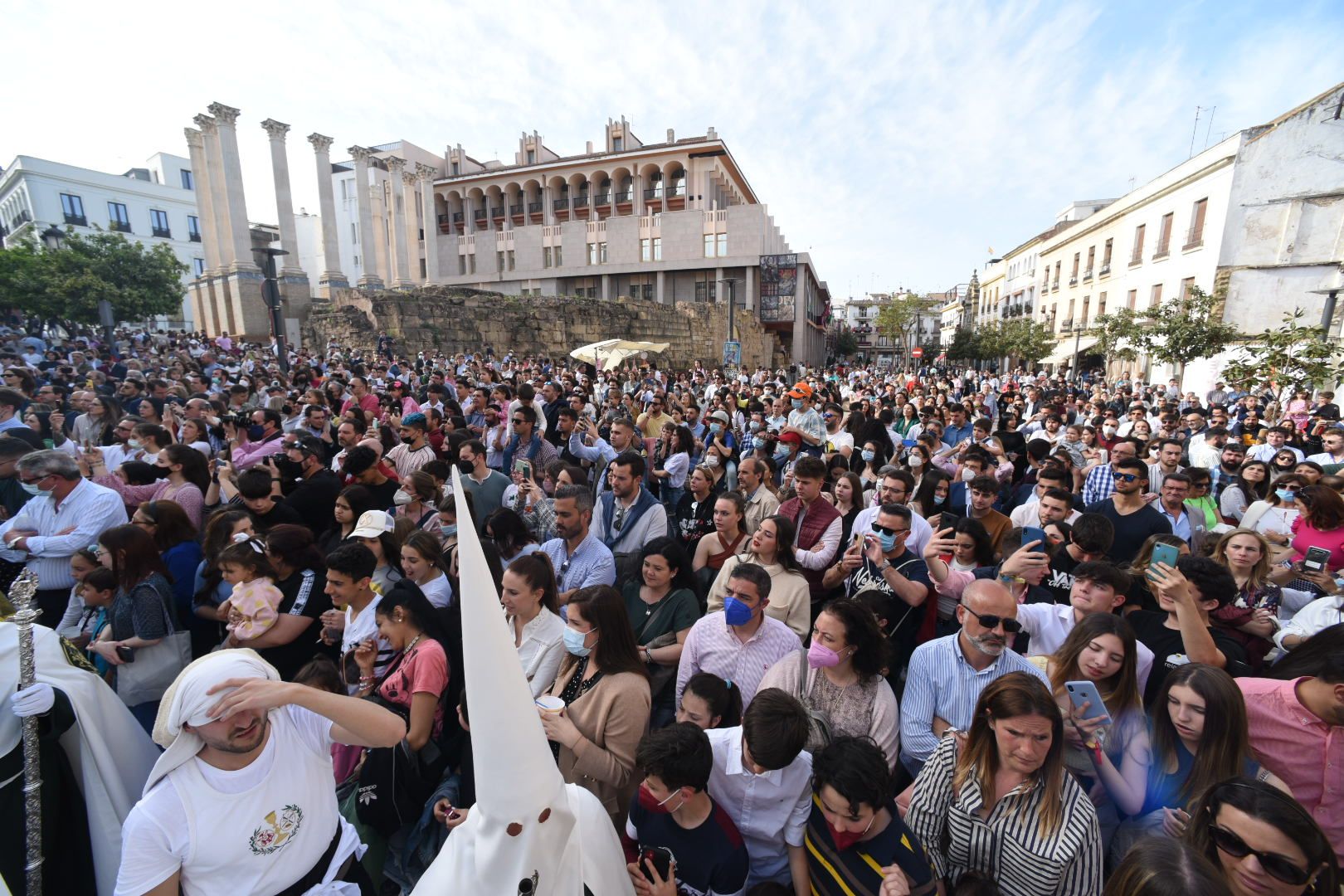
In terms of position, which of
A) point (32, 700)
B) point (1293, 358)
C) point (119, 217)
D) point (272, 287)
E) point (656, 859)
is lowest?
point (656, 859)

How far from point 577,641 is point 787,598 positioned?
4.34 ft

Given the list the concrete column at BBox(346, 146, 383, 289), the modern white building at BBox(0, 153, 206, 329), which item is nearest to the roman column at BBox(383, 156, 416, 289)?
the concrete column at BBox(346, 146, 383, 289)

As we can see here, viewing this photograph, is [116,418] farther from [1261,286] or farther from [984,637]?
[1261,286]

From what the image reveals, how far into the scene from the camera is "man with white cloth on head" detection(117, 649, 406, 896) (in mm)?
1582

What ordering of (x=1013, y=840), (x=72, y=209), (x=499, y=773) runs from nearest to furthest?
(x=499, y=773) → (x=1013, y=840) → (x=72, y=209)

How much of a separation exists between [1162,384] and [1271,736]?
22.6 metres

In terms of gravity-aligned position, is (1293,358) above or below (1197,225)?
below

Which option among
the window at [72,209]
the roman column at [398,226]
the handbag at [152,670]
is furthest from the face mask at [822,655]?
the window at [72,209]

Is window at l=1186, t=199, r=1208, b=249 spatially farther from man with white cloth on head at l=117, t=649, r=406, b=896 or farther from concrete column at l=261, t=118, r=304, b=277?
concrete column at l=261, t=118, r=304, b=277

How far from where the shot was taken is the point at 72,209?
36.4 metres

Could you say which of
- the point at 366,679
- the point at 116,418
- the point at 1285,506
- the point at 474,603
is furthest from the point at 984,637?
the point at 116,418

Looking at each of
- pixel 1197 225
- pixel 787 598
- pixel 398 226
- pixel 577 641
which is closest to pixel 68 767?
pixel 577 641

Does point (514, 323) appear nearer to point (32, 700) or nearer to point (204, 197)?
point (204, 197)

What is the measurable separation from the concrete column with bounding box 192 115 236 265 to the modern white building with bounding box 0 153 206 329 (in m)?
8.90
